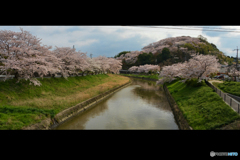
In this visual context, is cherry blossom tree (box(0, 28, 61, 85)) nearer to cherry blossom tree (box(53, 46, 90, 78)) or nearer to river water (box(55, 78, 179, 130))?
river water (box(55, 78, 179, 130))

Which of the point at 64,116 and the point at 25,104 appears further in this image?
the point at 64,116

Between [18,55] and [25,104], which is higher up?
[18,55]

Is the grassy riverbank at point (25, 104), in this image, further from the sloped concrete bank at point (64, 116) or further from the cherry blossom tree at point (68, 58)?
the cherry blossom tree at point (68, 58)

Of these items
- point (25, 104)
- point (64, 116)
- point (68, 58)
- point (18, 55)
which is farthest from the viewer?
point (68, 58)

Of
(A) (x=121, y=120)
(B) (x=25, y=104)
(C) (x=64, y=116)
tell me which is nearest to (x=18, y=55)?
(B) (x=25, y=104)

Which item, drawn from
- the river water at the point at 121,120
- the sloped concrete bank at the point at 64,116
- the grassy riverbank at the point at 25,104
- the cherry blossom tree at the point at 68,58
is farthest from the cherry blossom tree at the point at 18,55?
the cherry blossom tree at the point at 68,58

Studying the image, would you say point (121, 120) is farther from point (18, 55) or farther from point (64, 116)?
point (18, 55)

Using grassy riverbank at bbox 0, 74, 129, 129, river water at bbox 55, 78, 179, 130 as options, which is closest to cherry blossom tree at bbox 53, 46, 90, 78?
grassy riverbank at bbox 0, 74, 129, 129

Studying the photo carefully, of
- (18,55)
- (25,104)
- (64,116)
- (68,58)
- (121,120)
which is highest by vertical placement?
(18,55)

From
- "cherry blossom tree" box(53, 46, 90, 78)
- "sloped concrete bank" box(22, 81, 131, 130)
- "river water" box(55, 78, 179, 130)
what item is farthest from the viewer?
"cherry blossom tree" box(53, 46, 90, 78)

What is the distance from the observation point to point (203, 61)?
18.2m
